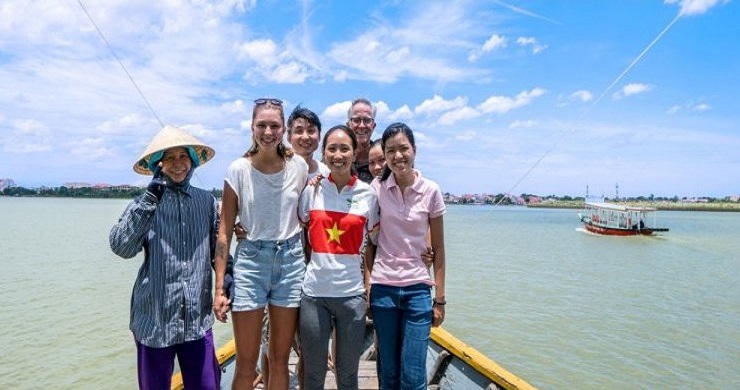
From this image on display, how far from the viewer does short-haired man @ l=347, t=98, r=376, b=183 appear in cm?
366

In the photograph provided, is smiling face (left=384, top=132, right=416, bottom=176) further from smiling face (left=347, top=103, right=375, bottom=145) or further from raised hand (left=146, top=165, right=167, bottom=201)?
raised hand (left=146, top=165, right=167, bottom=201)

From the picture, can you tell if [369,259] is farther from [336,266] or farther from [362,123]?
[362,123]

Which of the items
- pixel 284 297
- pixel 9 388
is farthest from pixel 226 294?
pixel 9 388

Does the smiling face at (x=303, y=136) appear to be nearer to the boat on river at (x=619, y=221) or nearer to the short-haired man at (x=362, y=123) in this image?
the short-haired man at (x=362, y=123)

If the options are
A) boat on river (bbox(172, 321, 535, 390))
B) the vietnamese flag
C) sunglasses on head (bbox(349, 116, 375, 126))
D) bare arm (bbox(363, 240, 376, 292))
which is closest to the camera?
the vietnamese flag

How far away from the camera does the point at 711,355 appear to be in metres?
9.52

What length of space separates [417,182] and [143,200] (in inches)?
60.1

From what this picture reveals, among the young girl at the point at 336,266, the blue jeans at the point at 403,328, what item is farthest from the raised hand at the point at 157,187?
the blue jeans at the point at 403,328

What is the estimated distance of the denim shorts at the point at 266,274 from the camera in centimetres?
263

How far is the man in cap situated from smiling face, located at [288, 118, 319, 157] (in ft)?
2.10

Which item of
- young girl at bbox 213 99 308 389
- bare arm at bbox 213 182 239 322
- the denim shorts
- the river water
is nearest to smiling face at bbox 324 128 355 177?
young girl at bbox 213 99 308 389

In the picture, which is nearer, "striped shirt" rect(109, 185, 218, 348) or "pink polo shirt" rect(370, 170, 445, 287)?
"striped shirt" rect(109, 185, 218, 348)

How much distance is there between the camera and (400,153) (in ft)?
9.30

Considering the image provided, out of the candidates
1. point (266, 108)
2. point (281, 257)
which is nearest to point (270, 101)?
point (266, 108)
